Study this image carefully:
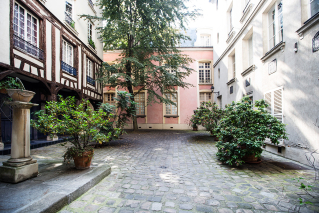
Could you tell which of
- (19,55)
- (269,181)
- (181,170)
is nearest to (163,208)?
(181,170)

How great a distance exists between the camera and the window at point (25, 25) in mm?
5999

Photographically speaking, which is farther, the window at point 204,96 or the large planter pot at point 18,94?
the window at point 204,96

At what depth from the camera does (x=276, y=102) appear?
18.1ft

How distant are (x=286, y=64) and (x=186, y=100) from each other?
1106 centimetres

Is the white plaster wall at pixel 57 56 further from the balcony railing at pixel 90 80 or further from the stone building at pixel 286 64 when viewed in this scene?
the stone building at pixel 286 64

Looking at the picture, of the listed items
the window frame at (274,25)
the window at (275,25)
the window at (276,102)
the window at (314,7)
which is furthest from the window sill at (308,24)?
A: the window at (276,102)

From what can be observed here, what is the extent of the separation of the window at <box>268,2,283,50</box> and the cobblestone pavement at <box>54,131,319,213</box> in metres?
4.09

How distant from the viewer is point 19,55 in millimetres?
5910

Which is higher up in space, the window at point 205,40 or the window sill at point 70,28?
the window at point 205,40

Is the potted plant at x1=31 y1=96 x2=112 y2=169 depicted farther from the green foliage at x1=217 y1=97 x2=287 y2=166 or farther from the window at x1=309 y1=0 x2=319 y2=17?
the window at x1=309 y1=0 x2=319 y2=17

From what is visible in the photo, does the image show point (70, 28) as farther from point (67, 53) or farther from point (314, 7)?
point (314, 7)

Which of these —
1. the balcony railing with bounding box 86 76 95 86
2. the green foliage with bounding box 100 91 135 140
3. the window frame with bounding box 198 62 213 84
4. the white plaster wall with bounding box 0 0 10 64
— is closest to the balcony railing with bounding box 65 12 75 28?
the balcony railing with bounding box 86 76 95 86

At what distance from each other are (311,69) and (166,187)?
4.37m

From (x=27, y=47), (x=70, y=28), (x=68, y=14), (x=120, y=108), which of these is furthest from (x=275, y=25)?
(x=68, y=14)
